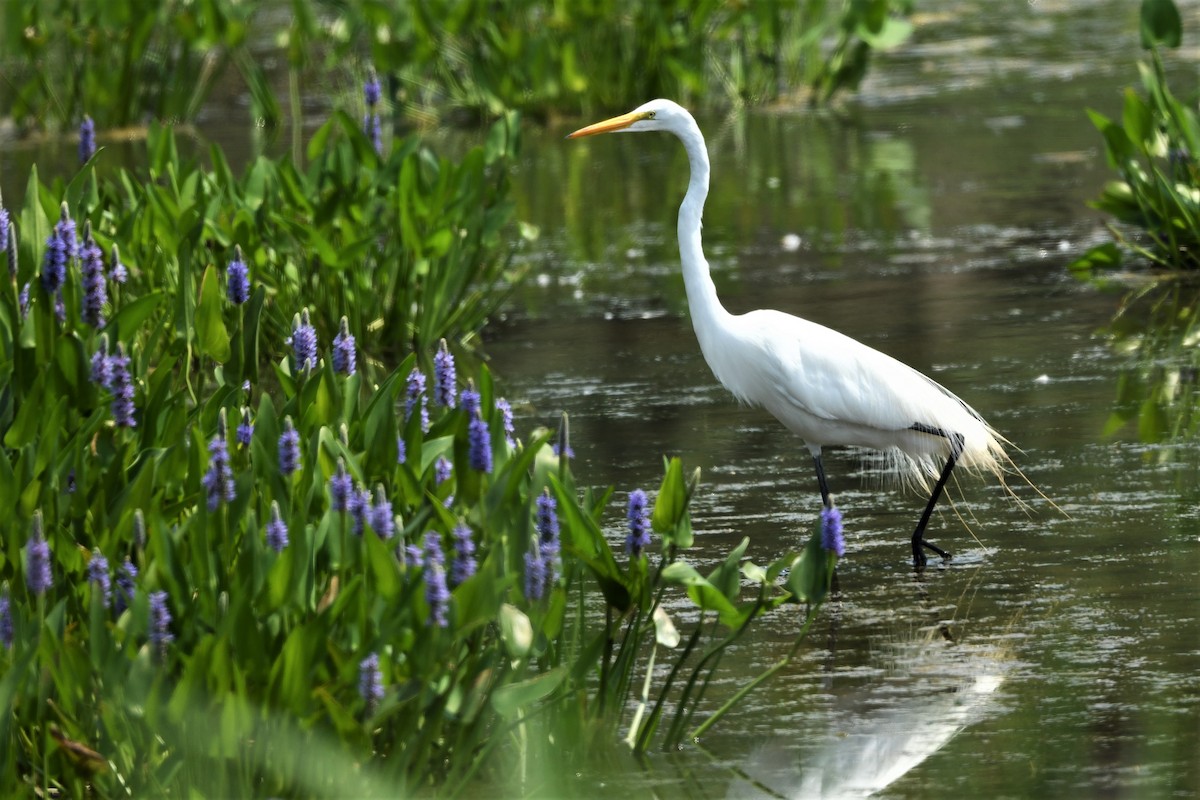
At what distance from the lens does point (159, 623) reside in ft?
10.1

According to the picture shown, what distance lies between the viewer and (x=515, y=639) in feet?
10.2

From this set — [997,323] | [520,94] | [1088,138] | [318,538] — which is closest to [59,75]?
[520,94]

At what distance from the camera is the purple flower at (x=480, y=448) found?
3.43 meters

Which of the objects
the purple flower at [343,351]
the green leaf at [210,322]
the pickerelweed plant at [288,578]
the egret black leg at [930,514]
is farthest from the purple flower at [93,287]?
the egret black leg at [930,514]

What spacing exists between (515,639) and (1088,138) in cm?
1047

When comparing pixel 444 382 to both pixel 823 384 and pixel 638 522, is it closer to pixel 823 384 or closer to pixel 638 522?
pixel 638 522

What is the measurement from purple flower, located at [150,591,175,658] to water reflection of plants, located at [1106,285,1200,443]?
3.92 meters

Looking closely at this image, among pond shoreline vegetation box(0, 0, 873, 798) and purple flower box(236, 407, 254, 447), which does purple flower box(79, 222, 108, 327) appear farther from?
purple flower box(236, 407, 254, 447)

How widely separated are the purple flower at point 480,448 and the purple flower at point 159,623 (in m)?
0.63

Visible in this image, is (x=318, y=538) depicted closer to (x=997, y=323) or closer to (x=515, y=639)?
(x=515, y=639)

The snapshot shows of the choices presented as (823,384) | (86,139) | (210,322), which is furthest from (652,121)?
(86,139)

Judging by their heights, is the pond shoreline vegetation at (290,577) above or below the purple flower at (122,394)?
below

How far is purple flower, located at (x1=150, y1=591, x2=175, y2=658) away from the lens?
3.07 metres

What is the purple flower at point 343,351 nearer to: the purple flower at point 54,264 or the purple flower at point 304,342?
the purple flower at point 304,342
